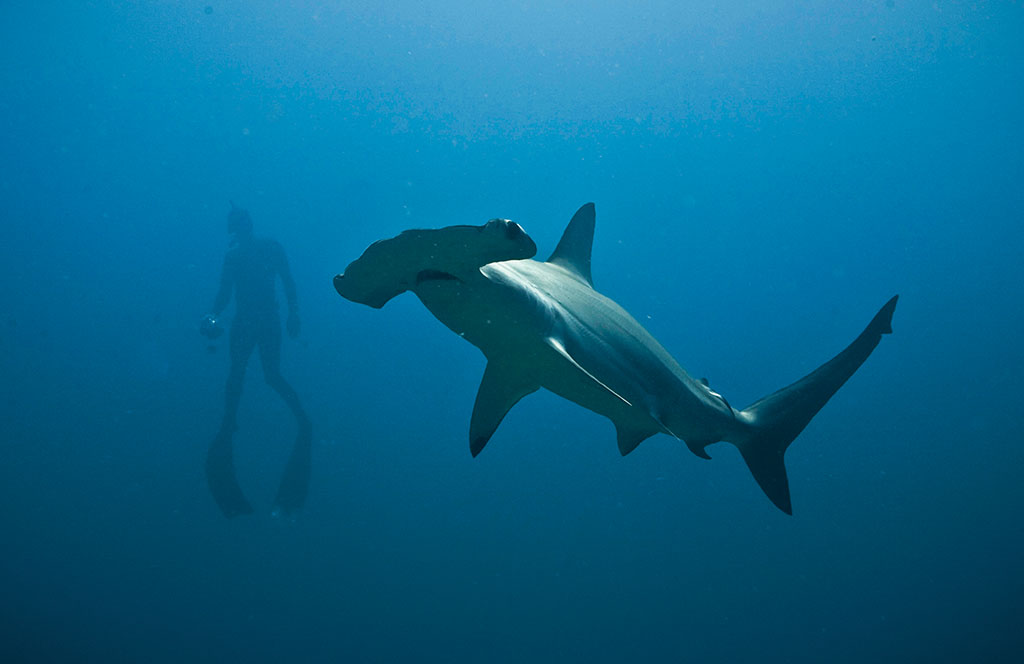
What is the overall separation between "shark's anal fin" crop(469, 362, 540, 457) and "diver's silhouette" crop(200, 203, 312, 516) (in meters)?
7.07

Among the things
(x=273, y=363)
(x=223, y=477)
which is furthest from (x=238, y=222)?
(x=223, y=477)

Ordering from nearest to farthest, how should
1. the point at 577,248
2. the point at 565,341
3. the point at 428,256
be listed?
the point at 428,256, the point at 565,341, the point at 577,248

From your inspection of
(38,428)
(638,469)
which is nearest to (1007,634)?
(638,469)

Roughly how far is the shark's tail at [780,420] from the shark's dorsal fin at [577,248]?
1.65 m

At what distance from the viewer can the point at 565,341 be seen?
10.1ft

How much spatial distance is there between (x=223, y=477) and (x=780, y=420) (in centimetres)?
959

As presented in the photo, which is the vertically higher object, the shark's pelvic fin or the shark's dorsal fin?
the shark's dorsal fin

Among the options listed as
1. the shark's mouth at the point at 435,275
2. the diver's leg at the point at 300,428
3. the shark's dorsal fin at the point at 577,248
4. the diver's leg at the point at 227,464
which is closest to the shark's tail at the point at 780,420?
the shark's dorsal fin at the point at 577,248

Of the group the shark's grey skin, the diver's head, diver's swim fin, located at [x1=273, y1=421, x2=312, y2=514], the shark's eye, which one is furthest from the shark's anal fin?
diver's swim fin, located at [x1=273, y1=421, x2=312, y2=514]

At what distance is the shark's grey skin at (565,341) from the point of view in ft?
8.44

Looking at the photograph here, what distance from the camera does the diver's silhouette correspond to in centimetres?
983

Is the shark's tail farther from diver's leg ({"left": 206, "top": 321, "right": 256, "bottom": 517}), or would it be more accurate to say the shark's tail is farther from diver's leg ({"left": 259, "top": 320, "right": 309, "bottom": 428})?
diver's leg ({"left": 206, "top": 321, "right": 256, "bottom": 517})

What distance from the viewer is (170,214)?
31531 mm

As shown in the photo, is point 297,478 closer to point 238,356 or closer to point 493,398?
point 238,356
